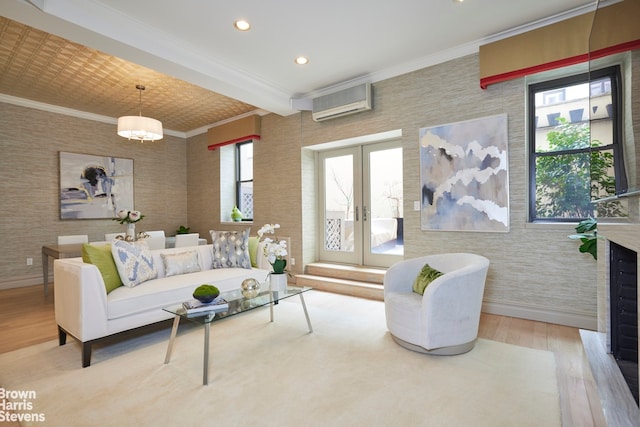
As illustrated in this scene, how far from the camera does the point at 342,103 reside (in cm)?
441

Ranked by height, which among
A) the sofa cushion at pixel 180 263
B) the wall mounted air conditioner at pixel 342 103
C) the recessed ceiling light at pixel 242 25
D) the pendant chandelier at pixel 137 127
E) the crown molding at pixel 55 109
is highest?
the recessed ceiling light at pixel 242 25

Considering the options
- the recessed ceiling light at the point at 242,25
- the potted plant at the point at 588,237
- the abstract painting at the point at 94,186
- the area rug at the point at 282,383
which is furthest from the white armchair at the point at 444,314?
the abstract painting at the point at 94,186

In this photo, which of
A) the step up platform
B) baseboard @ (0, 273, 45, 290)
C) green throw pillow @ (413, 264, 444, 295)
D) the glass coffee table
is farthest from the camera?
baseboard @ (0, 273, 45, 290)

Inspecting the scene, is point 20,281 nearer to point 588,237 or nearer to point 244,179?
point 244,179

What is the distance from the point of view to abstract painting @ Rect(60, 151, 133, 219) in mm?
5336

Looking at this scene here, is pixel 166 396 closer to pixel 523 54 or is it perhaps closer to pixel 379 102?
pixel 379 102

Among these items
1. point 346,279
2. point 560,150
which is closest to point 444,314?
point 560,150

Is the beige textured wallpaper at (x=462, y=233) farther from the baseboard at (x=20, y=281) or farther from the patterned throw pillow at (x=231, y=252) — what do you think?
the baseboard at (x=20, y=281)

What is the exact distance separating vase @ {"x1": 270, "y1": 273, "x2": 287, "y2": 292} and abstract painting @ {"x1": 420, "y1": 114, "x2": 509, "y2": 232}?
197 cm

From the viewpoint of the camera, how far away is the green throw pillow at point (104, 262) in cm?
273

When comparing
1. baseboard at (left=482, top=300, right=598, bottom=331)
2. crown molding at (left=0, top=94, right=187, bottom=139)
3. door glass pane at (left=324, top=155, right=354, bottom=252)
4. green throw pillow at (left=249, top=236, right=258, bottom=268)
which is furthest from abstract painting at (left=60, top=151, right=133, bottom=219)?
baseboard at (left=482, top=300, right=598, bottom=331)

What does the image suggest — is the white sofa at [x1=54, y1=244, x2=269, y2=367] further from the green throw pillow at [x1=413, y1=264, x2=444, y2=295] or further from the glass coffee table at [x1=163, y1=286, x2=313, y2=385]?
the green throw pillow at [x1=413, y1=264, x2=444, y2=295]

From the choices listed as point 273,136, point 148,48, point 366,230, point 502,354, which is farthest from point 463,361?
point 273,136

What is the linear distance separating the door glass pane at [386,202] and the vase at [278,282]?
7.37 ft
